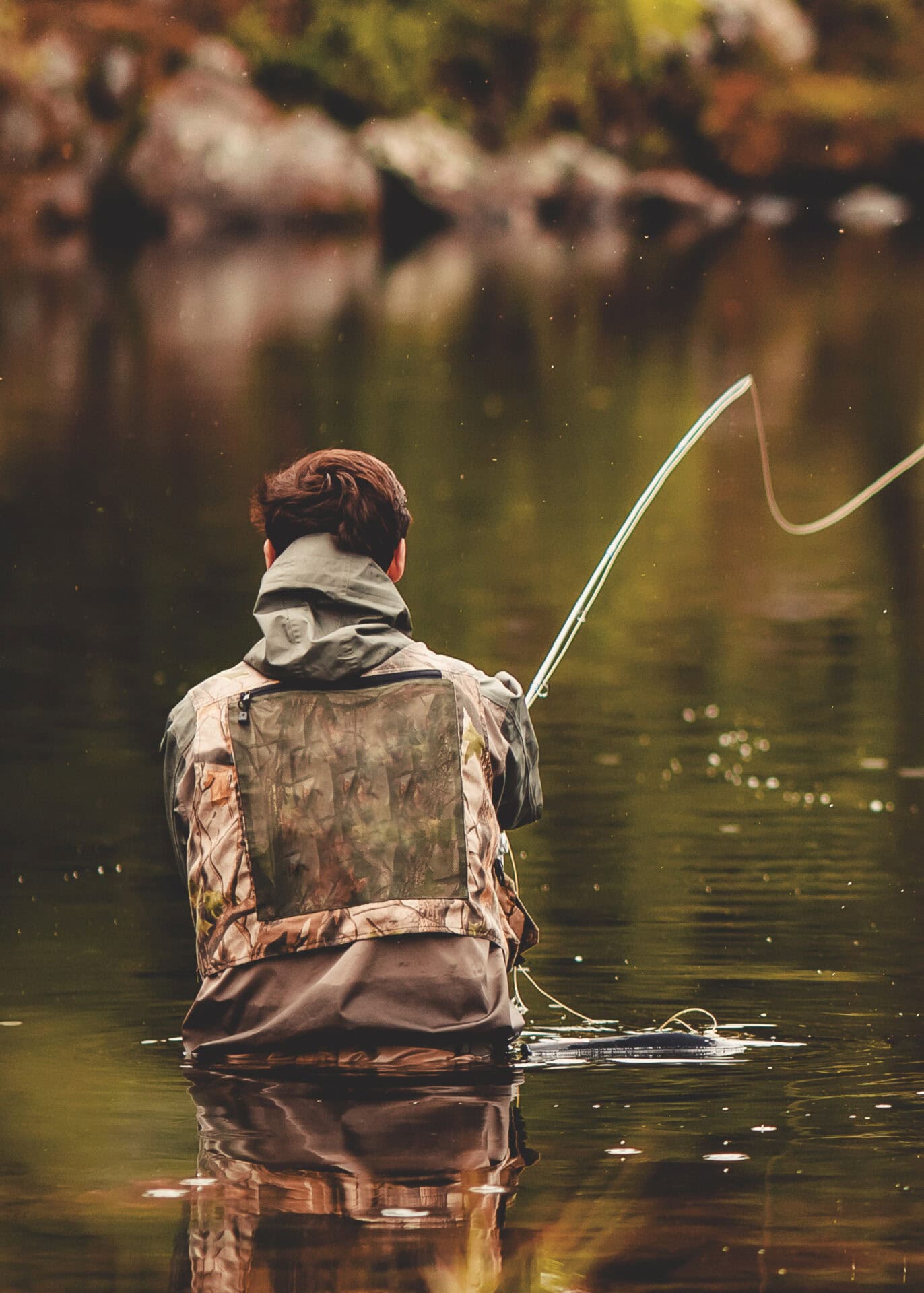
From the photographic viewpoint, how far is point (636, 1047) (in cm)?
546

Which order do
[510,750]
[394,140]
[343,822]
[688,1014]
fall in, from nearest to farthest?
[343,822] → [510,750] → [688,1014] → [394,140]

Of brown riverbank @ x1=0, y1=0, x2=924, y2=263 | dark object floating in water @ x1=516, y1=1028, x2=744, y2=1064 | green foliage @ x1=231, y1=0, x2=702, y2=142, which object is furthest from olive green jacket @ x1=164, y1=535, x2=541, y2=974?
green foliage @ x1=231, y1=0, x2=702, y2=142

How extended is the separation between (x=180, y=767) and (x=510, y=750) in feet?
1.86

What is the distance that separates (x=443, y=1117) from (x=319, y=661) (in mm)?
780

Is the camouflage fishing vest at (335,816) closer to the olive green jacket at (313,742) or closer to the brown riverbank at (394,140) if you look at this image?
the olive green jacket at (313,742)

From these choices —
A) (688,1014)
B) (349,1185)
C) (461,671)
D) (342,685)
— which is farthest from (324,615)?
(688,1014)

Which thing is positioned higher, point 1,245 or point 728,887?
point 1,245

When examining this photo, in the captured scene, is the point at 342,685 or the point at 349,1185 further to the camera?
the point at 342,685

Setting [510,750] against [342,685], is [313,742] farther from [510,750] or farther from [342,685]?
[510,750]

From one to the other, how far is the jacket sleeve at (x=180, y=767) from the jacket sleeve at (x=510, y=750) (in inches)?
19.8

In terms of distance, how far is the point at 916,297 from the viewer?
35500mm

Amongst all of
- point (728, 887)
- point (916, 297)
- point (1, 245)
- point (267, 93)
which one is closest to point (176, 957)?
point (728, 887)

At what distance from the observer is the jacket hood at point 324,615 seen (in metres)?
4.82

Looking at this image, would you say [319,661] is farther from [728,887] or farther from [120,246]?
[120,246]
